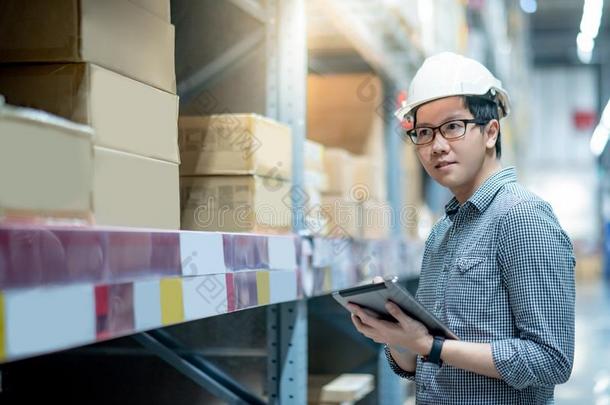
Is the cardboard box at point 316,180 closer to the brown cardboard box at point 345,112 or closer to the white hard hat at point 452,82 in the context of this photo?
the brown cardboard box at point 345,112

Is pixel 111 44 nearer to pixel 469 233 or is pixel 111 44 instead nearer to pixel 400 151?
pixel 469 233

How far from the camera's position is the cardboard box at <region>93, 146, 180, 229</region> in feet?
6.33

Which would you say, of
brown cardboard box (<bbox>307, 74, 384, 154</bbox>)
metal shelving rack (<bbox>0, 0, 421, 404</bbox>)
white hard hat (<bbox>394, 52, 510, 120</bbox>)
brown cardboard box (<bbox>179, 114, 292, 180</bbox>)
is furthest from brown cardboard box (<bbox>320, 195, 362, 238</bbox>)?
white hard hat (<bbox>394, 52, 510, 120</bbox>)

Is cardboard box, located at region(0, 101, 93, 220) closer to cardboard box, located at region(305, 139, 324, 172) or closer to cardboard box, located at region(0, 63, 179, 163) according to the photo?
cardboard box, located at region(0, 63, 179, 163)

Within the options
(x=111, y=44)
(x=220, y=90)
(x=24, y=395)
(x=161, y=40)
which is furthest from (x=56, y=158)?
(x=24, y=395)

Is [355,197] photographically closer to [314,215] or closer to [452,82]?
[314,215]

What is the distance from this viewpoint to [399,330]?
2129 mm

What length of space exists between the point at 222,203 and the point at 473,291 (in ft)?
3.46

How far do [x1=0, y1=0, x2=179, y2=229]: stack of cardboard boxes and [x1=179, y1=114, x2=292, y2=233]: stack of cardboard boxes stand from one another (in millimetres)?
617

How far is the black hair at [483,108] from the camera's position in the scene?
2.32 metres

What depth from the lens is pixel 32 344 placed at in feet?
4.46

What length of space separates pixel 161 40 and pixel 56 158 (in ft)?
2.67

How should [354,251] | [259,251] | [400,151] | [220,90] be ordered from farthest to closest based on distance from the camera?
[400,151] < [354,251] < [220,90] < [259,251]

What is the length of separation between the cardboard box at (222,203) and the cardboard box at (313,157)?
1.13 metres
